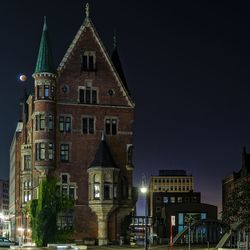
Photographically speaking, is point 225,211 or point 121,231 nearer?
point 225,211

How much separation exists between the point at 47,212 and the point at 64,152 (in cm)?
891

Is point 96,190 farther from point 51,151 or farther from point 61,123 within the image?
point 61,123

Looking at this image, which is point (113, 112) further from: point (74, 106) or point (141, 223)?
point (141, 223)

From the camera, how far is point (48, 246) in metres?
86.4

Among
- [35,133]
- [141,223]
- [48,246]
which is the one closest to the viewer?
[48,246]

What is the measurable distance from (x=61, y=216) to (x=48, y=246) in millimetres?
6808

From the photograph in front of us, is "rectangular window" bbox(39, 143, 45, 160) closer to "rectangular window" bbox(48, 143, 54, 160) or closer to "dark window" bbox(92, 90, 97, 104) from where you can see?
"rectangular window" bbox(48, 143, 54, 160)

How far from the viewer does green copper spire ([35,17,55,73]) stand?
91.9 m

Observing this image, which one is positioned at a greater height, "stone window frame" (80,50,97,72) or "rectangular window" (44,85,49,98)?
"stone window frame" (80,50,97,72)

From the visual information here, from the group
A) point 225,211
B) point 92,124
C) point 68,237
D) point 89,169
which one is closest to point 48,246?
point 68,237

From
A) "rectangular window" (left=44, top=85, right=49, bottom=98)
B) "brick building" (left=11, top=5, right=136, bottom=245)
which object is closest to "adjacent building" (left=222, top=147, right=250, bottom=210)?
"brick building" (left=11, top=5, right=136, bottom=245)

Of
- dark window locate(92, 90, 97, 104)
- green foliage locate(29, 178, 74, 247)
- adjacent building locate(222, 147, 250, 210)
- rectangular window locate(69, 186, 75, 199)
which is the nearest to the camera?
green foliage locate(29, 178, 74, 247)

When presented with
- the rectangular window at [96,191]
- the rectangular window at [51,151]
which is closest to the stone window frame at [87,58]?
the rectangular window at [51,151]

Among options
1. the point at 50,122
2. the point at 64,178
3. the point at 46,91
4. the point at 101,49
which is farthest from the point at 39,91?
the point at 64,178
